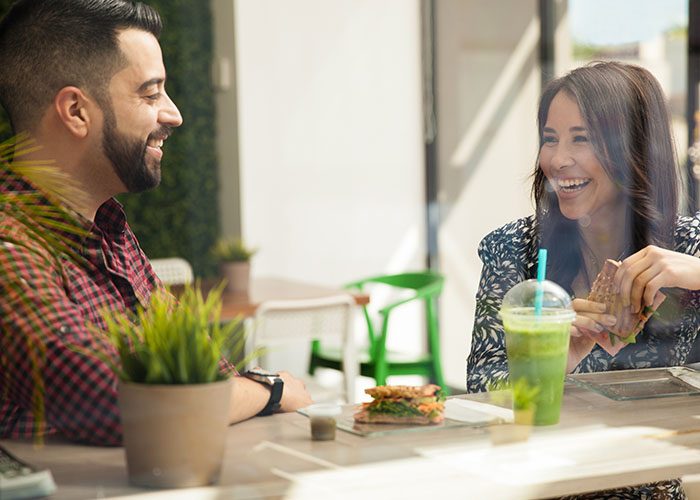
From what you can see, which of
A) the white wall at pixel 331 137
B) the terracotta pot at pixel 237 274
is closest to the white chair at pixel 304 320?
the terracotta pot at pixel 237 274

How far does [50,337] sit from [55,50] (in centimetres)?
43

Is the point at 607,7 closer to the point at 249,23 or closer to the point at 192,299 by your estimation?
the point at 249,23

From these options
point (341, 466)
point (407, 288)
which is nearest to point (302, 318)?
point (407, 288)

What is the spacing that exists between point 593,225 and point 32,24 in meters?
0.94

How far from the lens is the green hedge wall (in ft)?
13.9

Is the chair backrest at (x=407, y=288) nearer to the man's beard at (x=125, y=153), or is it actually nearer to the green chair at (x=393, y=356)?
the green chair at (x=393, y=356)

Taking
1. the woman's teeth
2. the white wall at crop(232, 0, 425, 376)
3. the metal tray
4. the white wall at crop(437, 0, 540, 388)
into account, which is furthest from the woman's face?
the white wall at crop(232, 0, 425, 376)

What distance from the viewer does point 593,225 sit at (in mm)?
1778

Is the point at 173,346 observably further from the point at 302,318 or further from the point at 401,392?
the point at 302,318

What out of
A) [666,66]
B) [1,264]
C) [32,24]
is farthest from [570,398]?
[666,66]

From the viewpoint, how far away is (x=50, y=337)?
1249mm

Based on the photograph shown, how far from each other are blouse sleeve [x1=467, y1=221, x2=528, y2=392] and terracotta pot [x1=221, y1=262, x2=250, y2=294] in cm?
172

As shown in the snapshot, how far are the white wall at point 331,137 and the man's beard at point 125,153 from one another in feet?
8.87

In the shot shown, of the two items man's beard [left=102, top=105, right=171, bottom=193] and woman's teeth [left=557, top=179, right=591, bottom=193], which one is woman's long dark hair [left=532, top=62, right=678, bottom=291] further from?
man's beard [left=102, top=105, right=171, bottom=193]
